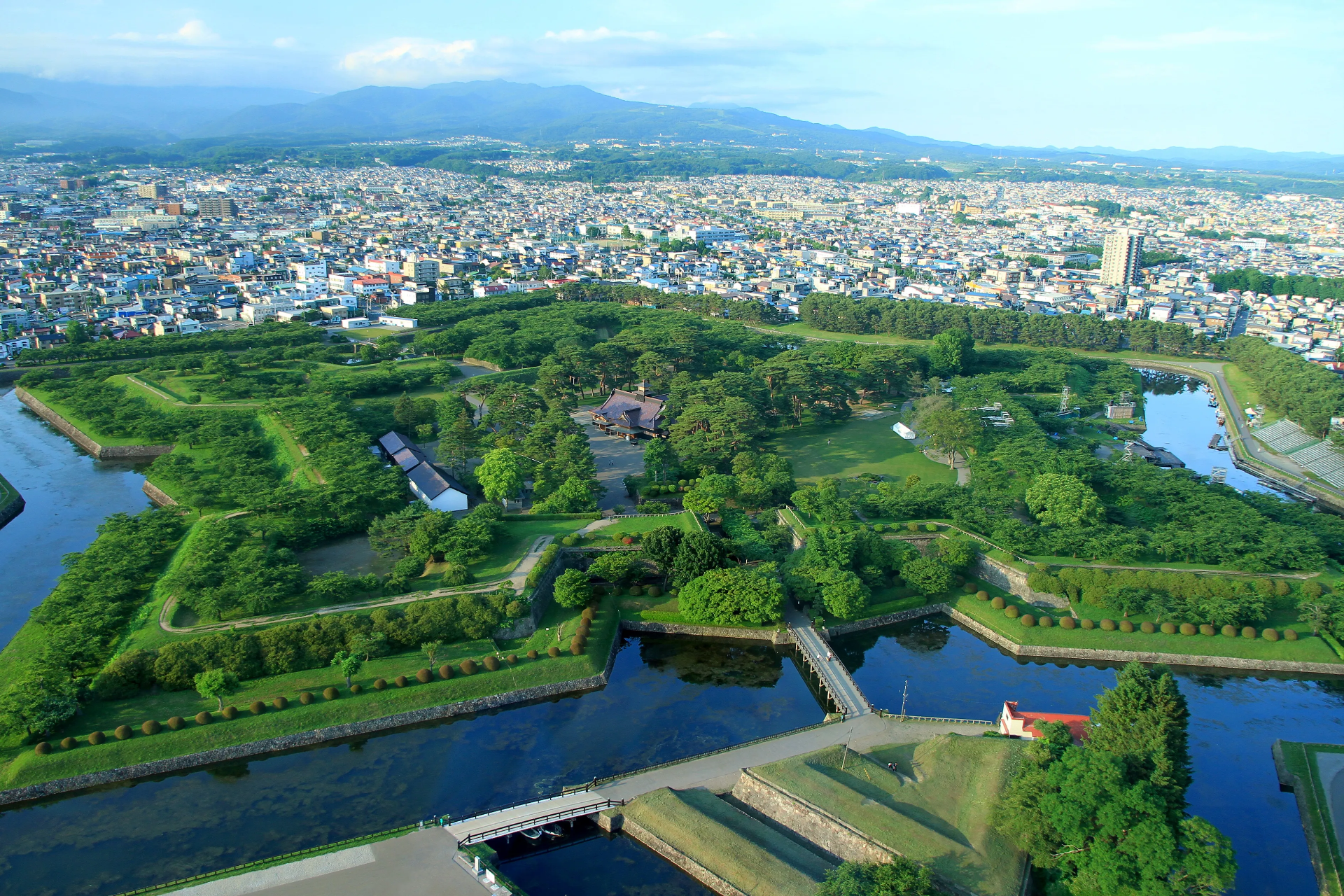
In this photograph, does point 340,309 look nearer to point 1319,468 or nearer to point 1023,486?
point 1023,486

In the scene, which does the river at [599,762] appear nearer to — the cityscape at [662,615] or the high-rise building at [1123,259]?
the cityscape at [662,615]

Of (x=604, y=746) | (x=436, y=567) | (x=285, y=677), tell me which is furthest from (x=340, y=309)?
(x=604, y=746)

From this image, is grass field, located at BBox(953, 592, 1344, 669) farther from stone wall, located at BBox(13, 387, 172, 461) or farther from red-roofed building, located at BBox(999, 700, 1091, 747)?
stone wall, located at BBox(13, 387, 172, 461)

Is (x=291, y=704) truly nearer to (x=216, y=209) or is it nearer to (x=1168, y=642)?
(x=1168, y=642)

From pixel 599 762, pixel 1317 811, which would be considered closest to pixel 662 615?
pixel 599 762

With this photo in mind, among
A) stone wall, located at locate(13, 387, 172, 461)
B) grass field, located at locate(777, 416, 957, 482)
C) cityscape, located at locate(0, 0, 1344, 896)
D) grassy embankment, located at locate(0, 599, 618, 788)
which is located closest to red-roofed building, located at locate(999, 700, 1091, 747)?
cityscape, located at locate(0, 0, 1344, 896)

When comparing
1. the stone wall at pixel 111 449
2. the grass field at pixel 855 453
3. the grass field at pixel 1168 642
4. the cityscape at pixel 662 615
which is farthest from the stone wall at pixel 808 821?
the stone wall at pixel 111 449
